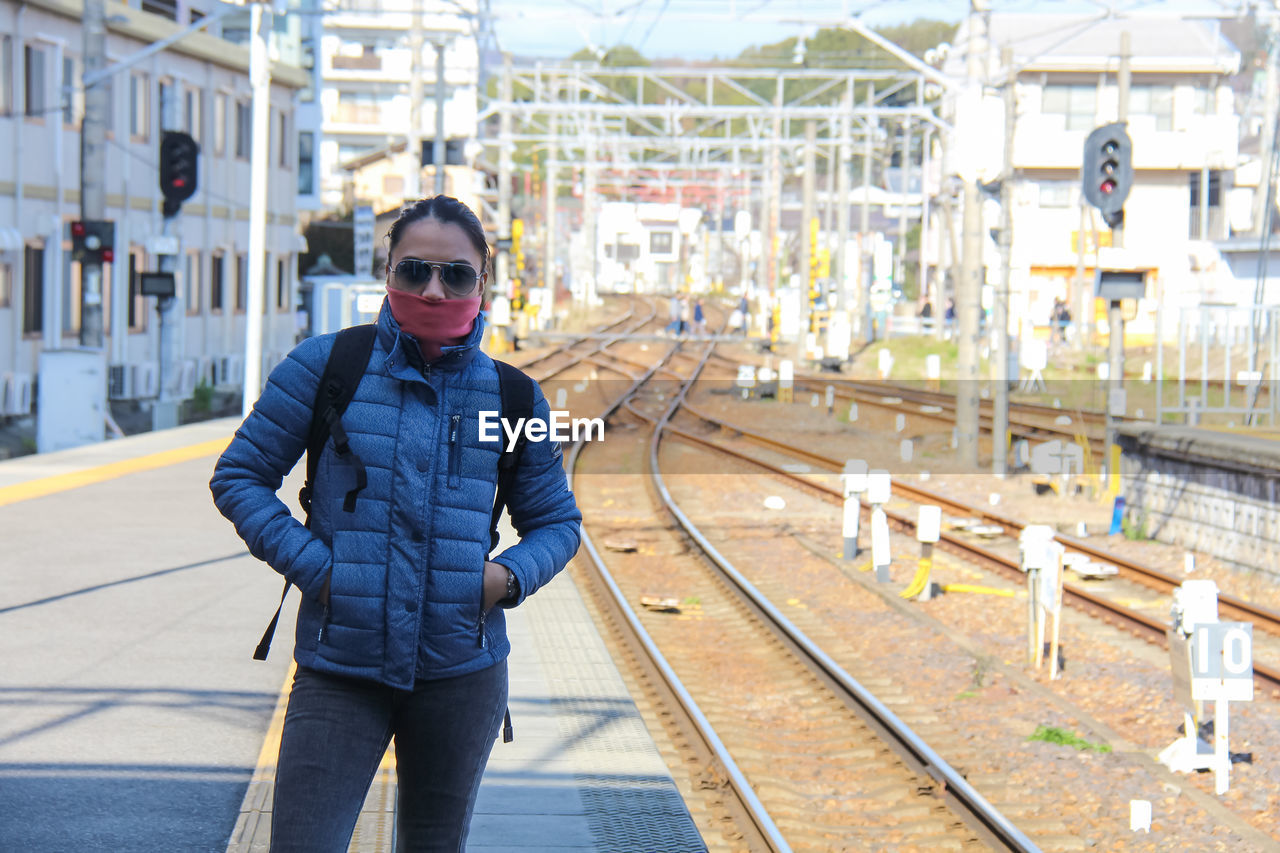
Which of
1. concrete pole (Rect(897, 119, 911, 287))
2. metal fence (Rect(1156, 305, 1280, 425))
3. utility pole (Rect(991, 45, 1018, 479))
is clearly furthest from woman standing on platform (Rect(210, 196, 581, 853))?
concrete pole (Rect(897, 119, 911, 287))

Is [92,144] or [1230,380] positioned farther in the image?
[92,144]

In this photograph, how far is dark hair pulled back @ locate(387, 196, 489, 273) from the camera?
351cm

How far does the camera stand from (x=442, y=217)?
350 centimetres

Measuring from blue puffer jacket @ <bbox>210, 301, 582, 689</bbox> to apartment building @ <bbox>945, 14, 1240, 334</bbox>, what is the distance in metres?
47.9

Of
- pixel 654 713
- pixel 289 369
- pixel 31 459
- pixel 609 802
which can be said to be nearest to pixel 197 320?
pixel 31 459

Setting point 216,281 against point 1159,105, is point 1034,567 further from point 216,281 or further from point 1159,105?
point 1159,105

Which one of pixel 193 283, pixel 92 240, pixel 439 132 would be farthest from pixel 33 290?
pixel 439 132

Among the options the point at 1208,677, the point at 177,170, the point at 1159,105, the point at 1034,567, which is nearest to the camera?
the point at 1208,677

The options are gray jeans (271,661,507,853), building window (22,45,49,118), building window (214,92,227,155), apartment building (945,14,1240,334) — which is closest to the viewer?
gray jeans (271,661,507,853)

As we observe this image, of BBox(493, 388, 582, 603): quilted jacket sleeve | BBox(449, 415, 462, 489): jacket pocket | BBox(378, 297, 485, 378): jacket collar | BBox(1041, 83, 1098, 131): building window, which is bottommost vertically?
BBox(493, 388, 582, 603): quilted jacket sleeve

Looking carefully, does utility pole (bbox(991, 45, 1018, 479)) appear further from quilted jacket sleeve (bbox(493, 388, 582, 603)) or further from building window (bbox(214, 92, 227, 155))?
building window (bbox(214, 92, 227, 155))

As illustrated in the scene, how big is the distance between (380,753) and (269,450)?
0.64 metres

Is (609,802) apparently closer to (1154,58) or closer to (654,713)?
(654,713)

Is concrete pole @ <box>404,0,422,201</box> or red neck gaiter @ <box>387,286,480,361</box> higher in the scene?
concrete pole @ <box>404,0,422,201</box>
